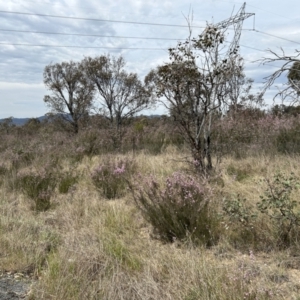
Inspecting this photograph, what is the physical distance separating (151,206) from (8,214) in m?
2.19

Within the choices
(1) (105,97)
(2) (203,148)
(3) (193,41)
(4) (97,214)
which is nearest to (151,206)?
(4) (97,214)

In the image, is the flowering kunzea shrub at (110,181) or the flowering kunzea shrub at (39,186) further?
the flowering kunzea shrub at (110,181)

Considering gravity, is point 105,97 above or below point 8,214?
above

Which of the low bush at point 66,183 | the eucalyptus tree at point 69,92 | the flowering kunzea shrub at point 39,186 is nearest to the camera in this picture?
the flowering kunzea shrub at point 39,186

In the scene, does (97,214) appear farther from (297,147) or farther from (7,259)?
(297,147)

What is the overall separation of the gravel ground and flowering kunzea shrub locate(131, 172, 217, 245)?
1.50m

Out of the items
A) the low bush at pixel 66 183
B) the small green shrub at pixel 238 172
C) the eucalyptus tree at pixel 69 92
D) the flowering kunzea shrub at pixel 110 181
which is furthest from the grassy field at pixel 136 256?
the eucalyptus tree at pixel 69 92

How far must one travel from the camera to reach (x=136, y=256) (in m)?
3.04

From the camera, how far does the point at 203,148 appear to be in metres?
7.13

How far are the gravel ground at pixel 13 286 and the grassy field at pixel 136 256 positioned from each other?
9 centimetres

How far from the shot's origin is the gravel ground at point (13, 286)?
268 cm

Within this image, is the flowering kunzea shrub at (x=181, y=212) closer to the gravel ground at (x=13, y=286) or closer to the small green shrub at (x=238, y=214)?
the small green shrub at (x=238, y=214)

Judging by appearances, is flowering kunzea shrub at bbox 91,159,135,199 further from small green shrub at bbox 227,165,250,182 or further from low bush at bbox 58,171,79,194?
small green shrub at bbox 227,165,250,182

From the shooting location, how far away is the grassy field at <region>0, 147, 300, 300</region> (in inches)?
95.2
